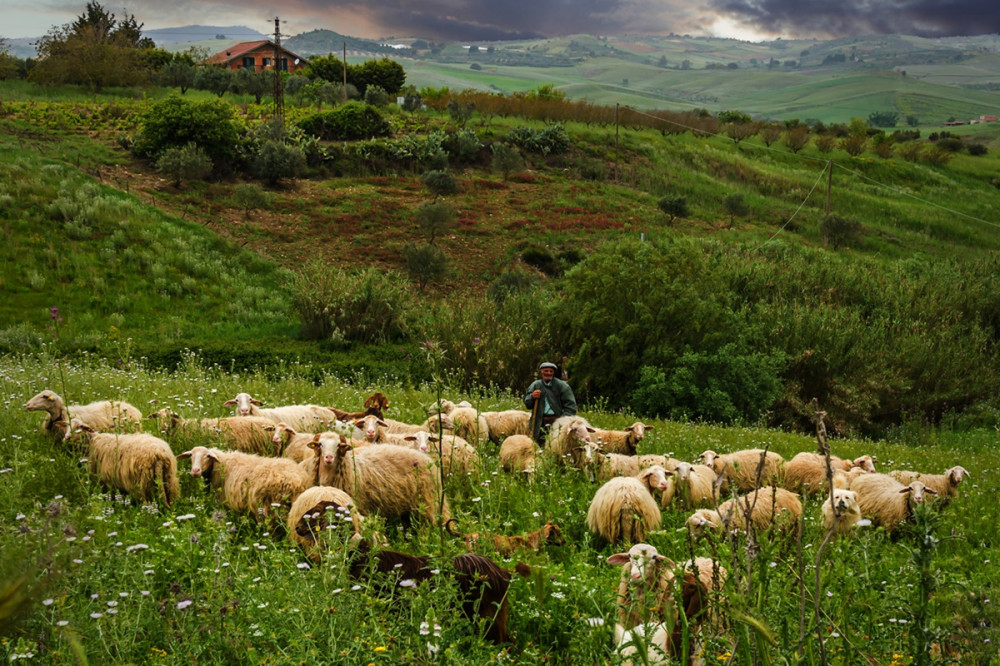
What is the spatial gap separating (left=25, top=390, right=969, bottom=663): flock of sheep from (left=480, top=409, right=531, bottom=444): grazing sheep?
2.39 ft

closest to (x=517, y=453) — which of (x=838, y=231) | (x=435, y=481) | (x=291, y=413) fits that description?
(x=435, y=481)

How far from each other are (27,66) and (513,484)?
72536mm

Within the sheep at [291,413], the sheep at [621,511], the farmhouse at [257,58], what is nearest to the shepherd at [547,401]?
the sheep at [291,413]

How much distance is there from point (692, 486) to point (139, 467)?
542cm

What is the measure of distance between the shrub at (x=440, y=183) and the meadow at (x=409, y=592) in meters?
37.3

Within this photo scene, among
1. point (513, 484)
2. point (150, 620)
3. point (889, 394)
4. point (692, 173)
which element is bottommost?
point (889, 394)

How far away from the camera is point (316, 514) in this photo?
506 centimetres

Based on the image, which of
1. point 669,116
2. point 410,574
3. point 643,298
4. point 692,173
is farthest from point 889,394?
point 669,116

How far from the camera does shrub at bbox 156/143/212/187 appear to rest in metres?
37.8

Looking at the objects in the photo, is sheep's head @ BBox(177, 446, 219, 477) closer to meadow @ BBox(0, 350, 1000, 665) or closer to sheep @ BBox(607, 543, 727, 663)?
meadow @ BBox(0, 350, 1000, 665)

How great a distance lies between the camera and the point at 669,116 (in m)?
80.8

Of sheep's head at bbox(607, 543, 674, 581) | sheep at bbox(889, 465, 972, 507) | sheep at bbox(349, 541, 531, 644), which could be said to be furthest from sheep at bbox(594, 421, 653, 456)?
sheep at bbox(349, 541, 531, 644)

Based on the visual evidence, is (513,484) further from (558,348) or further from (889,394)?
(889,394)

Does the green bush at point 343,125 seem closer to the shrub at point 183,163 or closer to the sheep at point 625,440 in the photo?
the shrub at point 183,163
